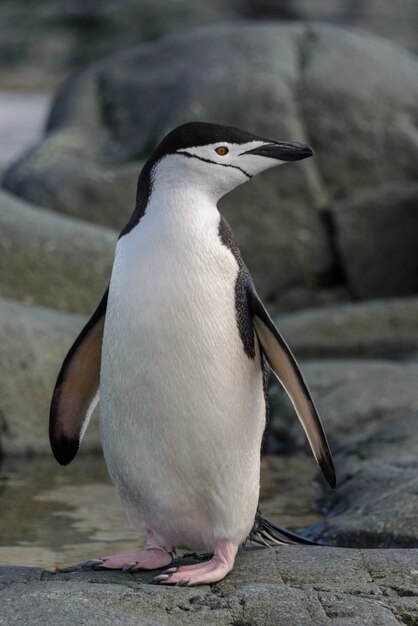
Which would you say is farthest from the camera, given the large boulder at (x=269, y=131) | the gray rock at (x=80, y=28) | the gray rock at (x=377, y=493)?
the gray rock at (x=80, y=28)

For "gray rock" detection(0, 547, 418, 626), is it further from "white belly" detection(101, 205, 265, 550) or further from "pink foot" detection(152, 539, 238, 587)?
"white belly" detection(101, 205, 265, 550)

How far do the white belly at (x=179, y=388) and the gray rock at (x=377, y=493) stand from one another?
3.84 feet

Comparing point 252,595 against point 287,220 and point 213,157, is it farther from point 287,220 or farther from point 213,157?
point 287,220

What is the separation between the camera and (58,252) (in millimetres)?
8391

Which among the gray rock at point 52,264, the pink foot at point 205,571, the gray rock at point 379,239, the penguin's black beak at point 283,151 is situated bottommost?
the gray rock at point 379,239

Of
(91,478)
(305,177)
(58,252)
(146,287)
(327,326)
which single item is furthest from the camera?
(305,177)

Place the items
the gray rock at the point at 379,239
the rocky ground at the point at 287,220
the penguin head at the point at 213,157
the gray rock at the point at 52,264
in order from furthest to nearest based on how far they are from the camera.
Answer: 1. the gray rock at the point at 379,239
2. the gray rock at the point at 52,264
3. the rocky ground at the point at 287,220
4. the penguin head at the point at 213,157

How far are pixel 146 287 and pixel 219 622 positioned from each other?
0.97 m

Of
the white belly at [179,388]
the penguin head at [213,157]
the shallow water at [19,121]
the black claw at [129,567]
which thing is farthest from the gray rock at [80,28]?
the black claw at [129,567]

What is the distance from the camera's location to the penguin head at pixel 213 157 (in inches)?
151

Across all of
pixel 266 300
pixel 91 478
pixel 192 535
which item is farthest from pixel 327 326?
pixel 192 535

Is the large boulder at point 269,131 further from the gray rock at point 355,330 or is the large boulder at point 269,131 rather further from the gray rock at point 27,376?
the gray rock at point 27,376

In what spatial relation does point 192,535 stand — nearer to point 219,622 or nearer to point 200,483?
point 200,483

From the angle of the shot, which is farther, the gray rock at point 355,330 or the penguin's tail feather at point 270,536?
the gray rock at point 355,330
